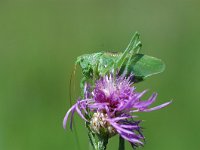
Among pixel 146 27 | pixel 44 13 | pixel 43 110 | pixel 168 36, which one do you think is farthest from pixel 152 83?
pixel 44 13

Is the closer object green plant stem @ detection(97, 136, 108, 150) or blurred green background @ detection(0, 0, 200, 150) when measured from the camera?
green plant stem @ detection(97, 136, 108, 150)

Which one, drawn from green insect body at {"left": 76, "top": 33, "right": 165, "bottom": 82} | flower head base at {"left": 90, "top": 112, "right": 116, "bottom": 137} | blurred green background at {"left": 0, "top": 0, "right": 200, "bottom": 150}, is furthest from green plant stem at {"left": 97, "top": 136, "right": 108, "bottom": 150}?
blurred green background at {"left": 0, "top": 0, "right": 200, "bottom": 150}

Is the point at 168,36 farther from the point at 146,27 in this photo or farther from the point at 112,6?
the point at 112,6

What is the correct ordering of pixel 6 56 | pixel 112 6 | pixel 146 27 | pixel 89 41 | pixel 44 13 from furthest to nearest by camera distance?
pixel 112 6 → pixel 44 13 → pixel 146 27 → pixel 89 41 → pixel 6 56

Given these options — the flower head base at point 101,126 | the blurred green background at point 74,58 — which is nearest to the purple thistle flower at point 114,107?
the flower head base at point 101,126

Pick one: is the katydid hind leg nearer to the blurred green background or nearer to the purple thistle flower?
the purple thistle flower

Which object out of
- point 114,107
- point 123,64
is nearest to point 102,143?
point 114,107
